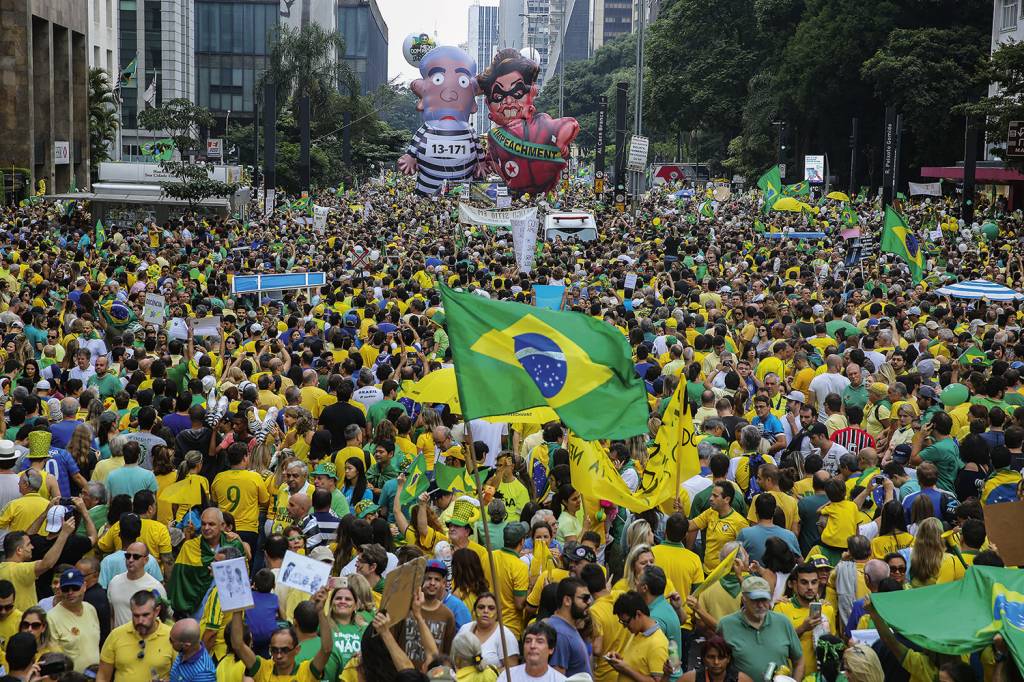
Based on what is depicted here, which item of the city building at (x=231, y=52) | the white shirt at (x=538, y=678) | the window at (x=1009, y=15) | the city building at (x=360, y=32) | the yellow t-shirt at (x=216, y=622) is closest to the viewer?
the white shirt at (x=538, y=678)

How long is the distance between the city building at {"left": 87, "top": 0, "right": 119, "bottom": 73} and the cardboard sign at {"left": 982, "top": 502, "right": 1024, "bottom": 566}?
66535mm

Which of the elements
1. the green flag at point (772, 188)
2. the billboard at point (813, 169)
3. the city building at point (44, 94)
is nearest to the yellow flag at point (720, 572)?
the green flag at point (772, 188)

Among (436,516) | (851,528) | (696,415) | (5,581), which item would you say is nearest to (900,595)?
(851,528)

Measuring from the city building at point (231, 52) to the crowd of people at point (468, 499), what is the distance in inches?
3437

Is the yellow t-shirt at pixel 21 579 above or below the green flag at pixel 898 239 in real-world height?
below

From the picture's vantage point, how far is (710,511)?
862cm

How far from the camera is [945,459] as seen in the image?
10070 mm

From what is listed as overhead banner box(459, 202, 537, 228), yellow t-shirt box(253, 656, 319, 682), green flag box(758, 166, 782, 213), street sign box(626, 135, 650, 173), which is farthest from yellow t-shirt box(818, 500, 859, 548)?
street sign box(626, 135, 650, 173)

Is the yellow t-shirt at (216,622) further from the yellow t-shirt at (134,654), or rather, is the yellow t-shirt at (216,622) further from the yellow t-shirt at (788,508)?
the yellow t-shirt at (788,508)

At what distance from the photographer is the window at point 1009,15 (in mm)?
48594

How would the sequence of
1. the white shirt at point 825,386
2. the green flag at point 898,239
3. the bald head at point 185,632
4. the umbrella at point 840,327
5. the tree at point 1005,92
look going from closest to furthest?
the bald head at point 185,632 < the white shirt at point 825,386 < the umbrella at point 840,327 < the green flag at point 898,239 < the tree at point 1005,92

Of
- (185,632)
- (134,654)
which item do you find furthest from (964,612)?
(134,654)

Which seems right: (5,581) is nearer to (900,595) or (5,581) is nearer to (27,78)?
(900,595)

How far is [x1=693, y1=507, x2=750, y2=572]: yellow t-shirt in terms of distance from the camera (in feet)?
27.8
